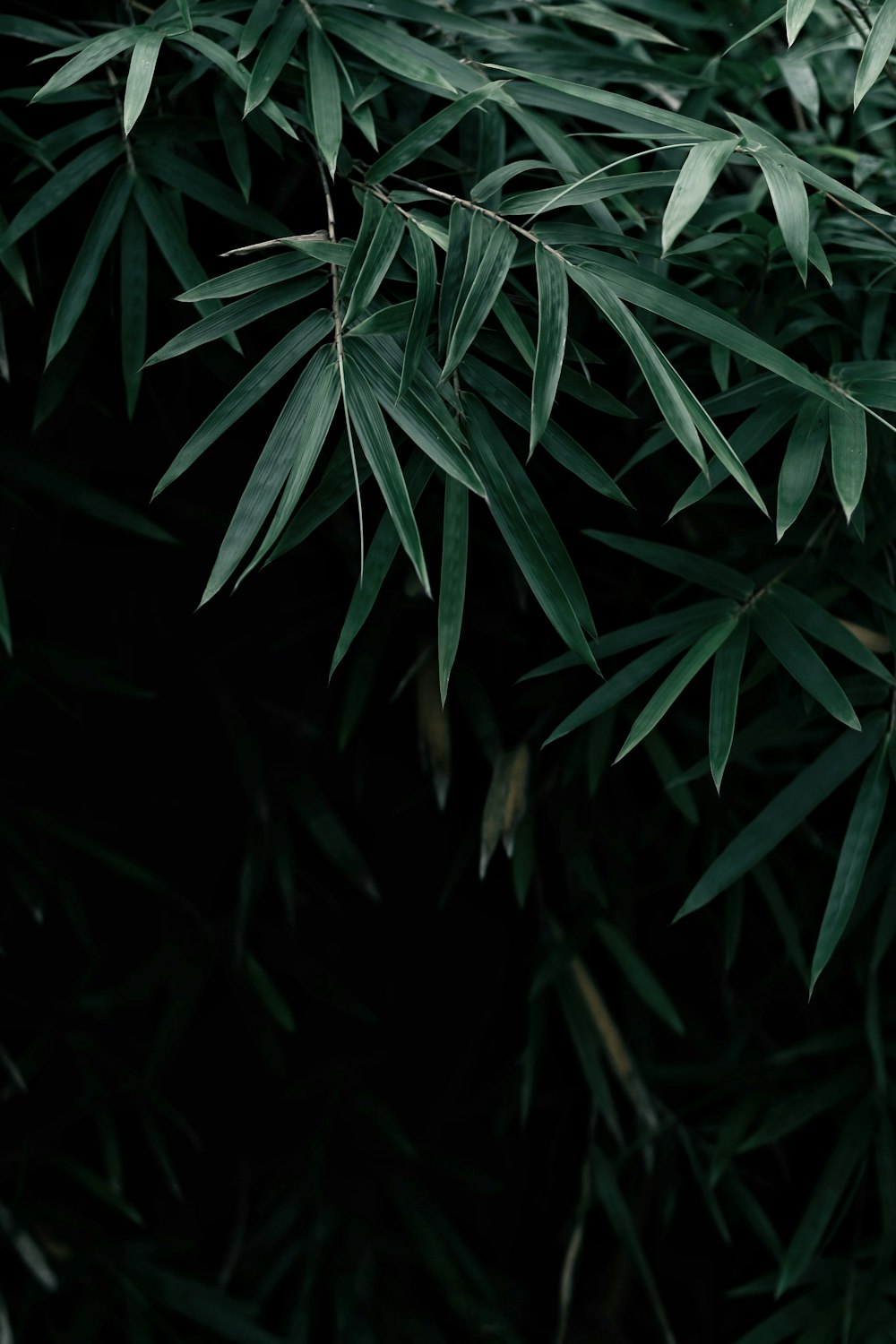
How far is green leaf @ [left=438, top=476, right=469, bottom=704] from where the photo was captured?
2.23 ft


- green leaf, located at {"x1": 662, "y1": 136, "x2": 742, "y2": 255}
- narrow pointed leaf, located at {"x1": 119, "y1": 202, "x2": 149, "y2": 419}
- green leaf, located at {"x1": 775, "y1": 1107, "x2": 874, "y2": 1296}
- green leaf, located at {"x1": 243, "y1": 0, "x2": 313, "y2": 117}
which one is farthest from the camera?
green leaf, located at {"x1": 775, "y1": 1107, "x2": 874, "y2": 1296}

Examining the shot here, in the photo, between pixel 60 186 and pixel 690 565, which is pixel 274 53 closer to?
pixel 60 186

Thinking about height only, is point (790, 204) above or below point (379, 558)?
above

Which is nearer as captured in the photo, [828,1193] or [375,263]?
[375,263]

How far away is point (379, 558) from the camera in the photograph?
70cm

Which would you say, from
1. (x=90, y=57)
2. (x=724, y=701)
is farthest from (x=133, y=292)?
(x=724, y=701)

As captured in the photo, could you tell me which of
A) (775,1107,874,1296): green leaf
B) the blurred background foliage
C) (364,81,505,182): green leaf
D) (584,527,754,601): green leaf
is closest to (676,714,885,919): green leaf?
the blurred background foliage

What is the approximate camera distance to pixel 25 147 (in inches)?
30.3

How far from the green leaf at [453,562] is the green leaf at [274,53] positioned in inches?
10.1

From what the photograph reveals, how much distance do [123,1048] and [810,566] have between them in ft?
2.59

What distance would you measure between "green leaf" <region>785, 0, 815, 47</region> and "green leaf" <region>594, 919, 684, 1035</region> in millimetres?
734

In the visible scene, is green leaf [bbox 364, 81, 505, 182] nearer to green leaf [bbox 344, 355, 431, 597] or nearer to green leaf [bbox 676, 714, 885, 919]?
green leaf [bbox 344, 355, 431, 597]

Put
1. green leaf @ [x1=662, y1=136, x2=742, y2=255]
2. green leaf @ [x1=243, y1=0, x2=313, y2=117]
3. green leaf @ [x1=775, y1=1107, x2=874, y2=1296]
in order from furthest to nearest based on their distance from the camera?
green leaf @ [x1=775, y1=1107, x2=874, y2=1296]
green leaf @ [x1=243, y1=0, x2=313, y2=117]
green leaf @ [x1=662, y1=136, x2=742, y2=255]

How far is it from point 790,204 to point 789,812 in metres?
0.40
